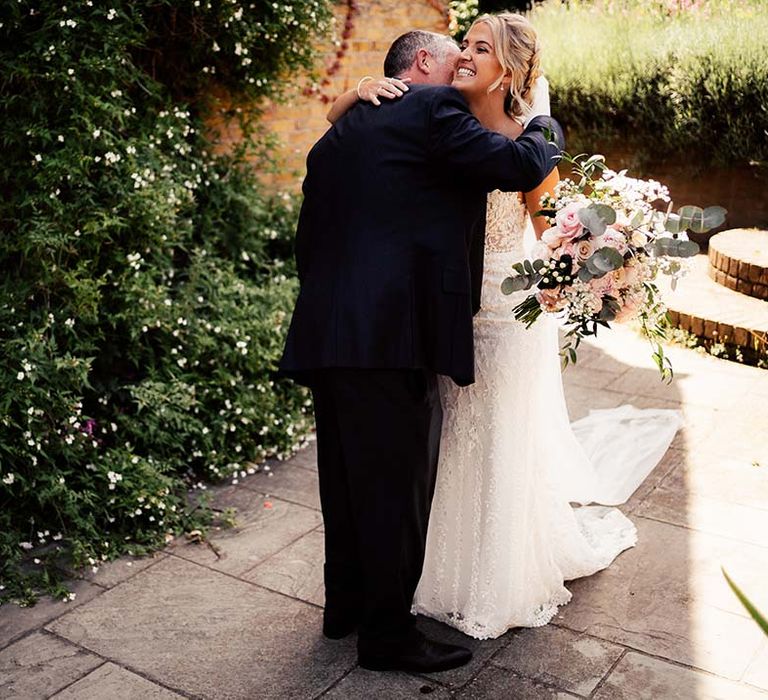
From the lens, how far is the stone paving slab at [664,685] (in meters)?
3.01

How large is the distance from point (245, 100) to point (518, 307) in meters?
3.36

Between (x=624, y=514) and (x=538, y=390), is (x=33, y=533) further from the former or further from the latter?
(x=624, y=514)

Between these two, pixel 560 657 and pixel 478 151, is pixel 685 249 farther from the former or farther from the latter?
pixel 560 657

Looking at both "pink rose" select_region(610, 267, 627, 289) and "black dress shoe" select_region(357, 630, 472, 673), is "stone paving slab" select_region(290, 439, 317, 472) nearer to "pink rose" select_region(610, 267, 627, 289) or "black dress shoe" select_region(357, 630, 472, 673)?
"black dress shoe" select_region(357, 630, 472, 673)

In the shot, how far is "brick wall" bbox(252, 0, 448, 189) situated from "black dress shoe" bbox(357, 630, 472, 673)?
3.74 meters

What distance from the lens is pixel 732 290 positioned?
266 inches

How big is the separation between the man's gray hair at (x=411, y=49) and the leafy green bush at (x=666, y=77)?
550cm

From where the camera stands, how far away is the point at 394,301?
2.87 meters

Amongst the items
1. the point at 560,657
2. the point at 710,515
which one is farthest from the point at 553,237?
the point at 710,515

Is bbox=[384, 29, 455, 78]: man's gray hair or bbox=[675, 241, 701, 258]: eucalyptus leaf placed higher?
bbox=[384, 29, 455, 78]: man's gray hair

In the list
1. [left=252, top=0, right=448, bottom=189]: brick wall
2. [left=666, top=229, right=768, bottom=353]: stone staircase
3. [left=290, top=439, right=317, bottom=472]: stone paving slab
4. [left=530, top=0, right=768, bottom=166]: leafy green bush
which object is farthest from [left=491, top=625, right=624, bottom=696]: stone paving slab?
[left=530, top=0, right=768, bottom=166]: leafy green bush

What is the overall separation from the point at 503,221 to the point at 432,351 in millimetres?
573

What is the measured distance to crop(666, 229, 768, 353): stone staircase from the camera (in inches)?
239

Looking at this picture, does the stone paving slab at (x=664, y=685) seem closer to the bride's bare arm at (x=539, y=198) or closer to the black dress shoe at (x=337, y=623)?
the black dress shoe at (x=337, y=623)
